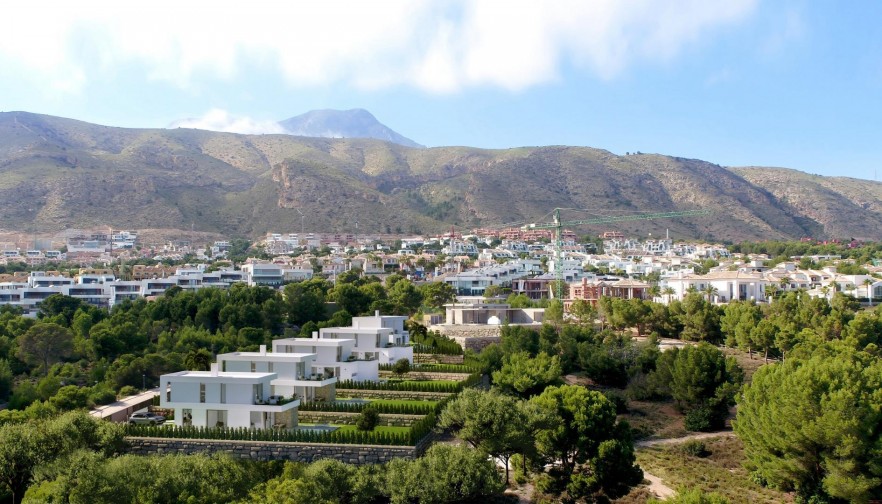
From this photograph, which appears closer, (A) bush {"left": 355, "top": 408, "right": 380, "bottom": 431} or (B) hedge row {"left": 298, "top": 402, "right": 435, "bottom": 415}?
(A) bush {"left": 355, "top": 408, "right": 380, "bottom": 431}

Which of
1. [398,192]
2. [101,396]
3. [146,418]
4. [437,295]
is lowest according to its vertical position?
[146,418]

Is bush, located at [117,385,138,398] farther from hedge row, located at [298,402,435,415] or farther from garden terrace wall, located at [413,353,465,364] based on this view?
garden terrace wall, located at [413,353,465,364]

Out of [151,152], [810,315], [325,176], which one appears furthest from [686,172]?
[810,315]

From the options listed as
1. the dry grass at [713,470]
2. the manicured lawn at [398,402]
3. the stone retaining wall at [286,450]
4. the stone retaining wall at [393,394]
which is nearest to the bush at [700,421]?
the dry grass at [713,470]

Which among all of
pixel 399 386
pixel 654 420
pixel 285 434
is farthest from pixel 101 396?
pixel 654 420

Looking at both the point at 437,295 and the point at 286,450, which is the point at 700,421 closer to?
the point at 286,450

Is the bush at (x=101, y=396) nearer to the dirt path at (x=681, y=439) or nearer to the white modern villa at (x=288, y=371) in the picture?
the white modern villa at (x=288, y=371)

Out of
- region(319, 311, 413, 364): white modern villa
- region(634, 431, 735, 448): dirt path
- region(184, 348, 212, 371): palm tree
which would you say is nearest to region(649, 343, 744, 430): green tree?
region(634, 431, 735, 448): dirt path
